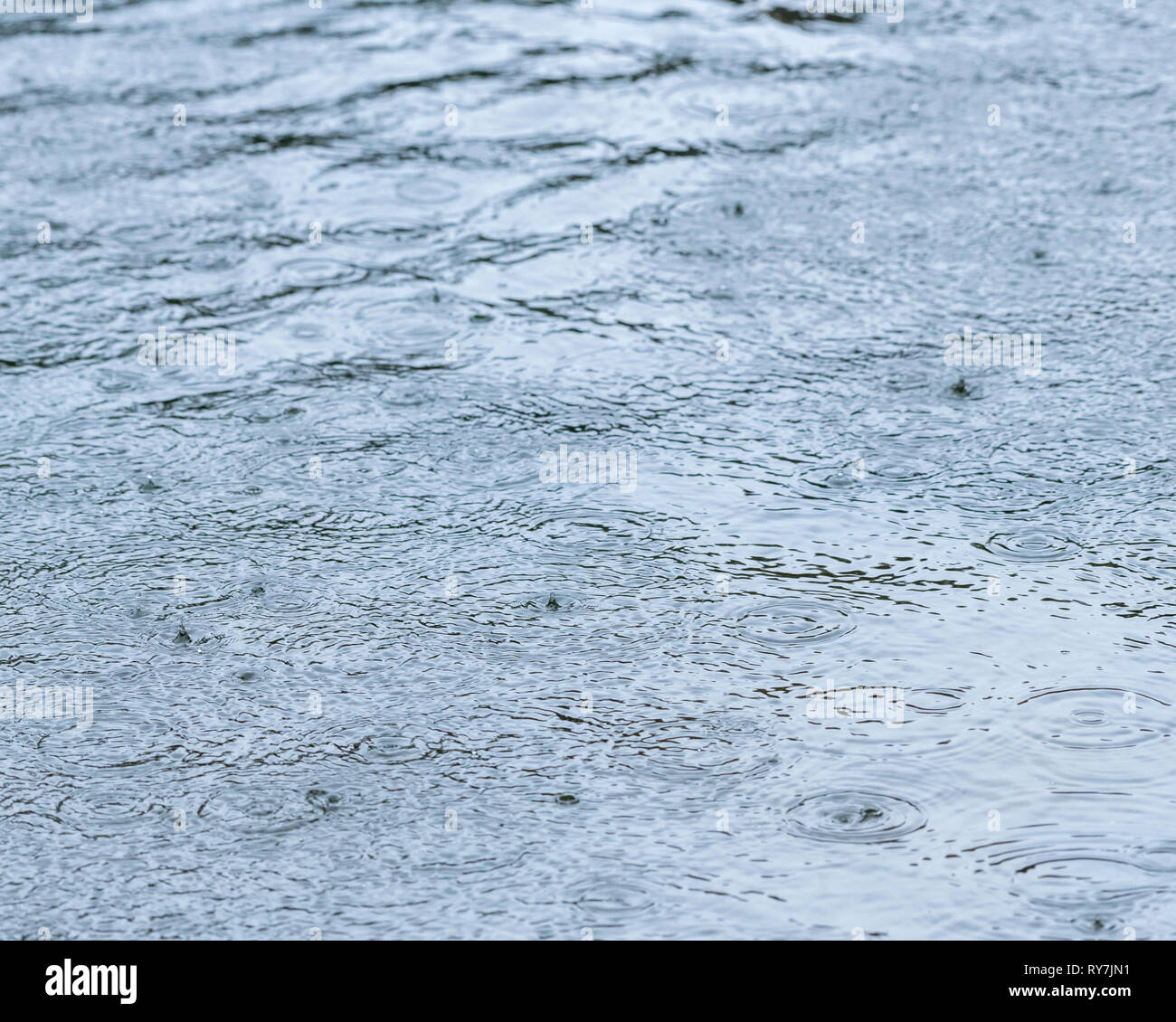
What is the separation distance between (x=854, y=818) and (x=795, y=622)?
0.62 meters

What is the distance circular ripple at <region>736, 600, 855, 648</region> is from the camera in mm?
3051

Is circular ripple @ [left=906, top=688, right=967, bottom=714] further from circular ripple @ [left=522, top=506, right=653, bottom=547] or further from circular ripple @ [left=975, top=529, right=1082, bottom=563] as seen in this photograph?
circular ripple @ [left=522, top=506, right=653, bottom=547]

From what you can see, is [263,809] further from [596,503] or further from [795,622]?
[596,503]

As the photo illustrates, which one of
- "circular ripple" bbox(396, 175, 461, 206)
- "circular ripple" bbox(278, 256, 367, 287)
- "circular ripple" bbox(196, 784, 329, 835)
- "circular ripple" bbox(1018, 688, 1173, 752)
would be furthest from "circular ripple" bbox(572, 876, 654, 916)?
"circular ripple" bbox(396, 175, 461, 206)

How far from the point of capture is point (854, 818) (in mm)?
2553

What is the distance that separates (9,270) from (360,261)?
1048 millimetres

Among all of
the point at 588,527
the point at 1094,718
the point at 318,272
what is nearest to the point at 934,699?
the point at 1094,718

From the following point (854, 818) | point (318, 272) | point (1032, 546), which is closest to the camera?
point (854, 818)

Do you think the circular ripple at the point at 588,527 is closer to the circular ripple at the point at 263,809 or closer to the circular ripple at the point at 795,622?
the circular ripple at the point at 795,622

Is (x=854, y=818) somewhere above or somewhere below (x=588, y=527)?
below

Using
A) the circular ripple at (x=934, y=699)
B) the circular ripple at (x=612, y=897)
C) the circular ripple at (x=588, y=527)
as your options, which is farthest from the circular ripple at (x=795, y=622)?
the circular ripple at (x=612, y=897)

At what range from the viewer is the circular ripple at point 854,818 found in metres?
2.52
